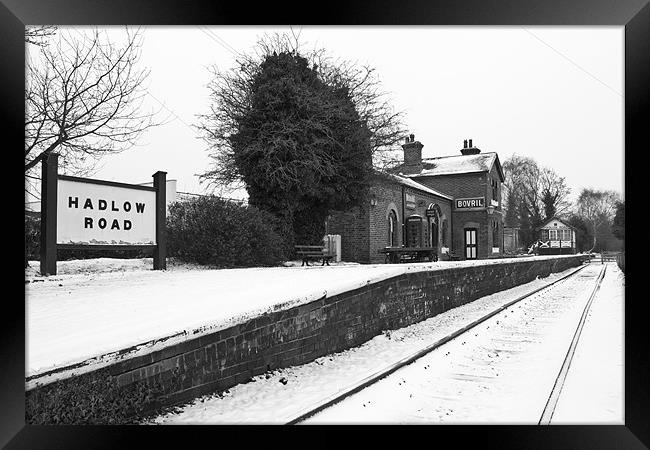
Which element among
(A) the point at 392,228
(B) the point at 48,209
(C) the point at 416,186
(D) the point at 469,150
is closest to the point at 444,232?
(C) the point at 416,186

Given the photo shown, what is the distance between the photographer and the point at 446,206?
26.1m

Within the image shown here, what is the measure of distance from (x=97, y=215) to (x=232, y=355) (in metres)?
4.07

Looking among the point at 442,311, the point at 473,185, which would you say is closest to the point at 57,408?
the point at 442,311

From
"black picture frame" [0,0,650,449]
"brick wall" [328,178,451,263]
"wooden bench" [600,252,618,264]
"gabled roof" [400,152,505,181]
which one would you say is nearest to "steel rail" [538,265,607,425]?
"black picture frame" [0,0,650,449]

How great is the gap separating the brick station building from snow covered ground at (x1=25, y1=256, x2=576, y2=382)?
11.6 meters

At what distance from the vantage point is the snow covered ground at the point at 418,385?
15.8 feet

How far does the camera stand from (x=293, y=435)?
177 inches

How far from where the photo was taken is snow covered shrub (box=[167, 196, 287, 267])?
34.2 ft

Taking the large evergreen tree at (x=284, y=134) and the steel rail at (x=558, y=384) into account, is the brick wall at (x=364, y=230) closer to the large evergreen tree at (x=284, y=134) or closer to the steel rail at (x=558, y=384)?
the large evergreen tree at (x=284, y=134)

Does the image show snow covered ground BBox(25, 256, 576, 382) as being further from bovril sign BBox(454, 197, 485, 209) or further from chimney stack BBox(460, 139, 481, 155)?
chimney stack BBox(460, 139, 481, 155)

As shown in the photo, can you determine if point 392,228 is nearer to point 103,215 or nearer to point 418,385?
point 103,215
